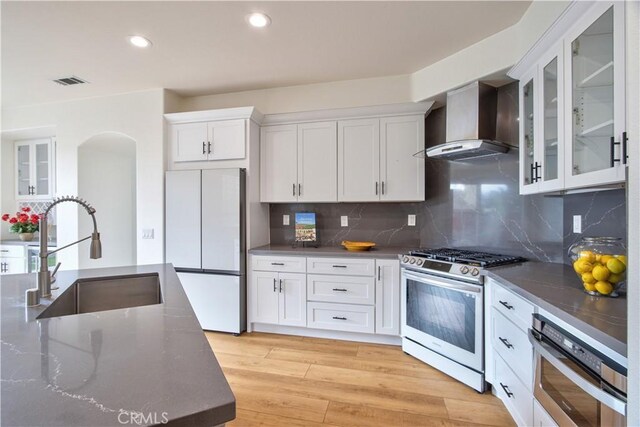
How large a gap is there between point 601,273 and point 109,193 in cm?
504

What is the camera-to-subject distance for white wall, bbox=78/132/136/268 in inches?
145

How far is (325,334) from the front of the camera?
304cm

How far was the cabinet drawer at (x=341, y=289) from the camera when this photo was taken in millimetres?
2850

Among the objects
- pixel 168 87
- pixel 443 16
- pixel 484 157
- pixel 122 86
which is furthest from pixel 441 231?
pixel 122 86

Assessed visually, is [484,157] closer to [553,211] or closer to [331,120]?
[553,211]

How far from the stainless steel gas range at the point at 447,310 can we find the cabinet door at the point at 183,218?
218 centimetres

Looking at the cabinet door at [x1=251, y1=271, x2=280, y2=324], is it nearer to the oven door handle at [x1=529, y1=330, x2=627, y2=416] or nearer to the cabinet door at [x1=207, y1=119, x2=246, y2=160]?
the cabinet door at [x1=207, y1=119, x2=246, y2=160]

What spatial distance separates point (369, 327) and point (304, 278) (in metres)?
0.80

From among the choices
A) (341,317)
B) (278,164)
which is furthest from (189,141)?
(341,317)

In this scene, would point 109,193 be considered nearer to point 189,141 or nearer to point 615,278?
point 189,141

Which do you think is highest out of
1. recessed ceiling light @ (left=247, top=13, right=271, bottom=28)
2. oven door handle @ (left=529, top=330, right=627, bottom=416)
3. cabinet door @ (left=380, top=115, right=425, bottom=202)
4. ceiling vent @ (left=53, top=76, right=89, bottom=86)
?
recessed ceiling light @ (left=247, top=13, right=271, bottom=28)

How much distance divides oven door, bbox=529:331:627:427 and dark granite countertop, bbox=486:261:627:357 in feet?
0.50

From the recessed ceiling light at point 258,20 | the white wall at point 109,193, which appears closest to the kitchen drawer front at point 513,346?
the recessed ceiling light at point 258,20

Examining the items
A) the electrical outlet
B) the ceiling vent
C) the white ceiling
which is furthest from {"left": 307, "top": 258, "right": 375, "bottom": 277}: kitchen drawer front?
the ceiling vent
